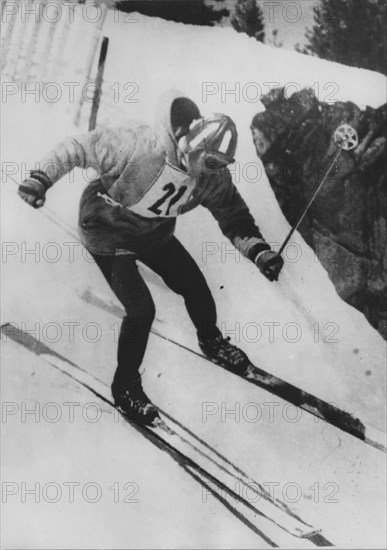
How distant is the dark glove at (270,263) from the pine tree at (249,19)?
80 centimetres

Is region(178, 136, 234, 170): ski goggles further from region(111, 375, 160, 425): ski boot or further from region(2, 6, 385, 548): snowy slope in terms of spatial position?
region(111, 375, 160, 425): ski boot

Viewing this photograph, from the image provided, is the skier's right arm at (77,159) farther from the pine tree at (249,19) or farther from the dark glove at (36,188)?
the pine tree at (249,19)

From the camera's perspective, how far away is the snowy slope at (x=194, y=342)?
7.09 ft

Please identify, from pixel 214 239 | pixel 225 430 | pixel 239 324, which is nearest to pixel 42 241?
pixel 214 239

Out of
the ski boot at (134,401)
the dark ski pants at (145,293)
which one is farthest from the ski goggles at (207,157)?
the ski boot at (134,401)

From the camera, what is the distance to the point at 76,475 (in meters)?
2.21

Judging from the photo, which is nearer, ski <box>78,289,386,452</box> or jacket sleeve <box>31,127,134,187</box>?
jacket sleeve <box>31,127,134,187</box>

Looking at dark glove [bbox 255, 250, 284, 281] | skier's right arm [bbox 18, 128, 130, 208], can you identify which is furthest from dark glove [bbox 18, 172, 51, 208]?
dark glove [bbox 255, 250, 284, 281]

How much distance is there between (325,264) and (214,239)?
443mm

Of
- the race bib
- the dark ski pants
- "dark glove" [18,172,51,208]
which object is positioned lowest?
the dark ski pants

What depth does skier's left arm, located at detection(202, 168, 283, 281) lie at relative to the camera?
221cm

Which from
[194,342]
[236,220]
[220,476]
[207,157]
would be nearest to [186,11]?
[207,157]

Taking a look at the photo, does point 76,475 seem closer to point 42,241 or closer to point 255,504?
point 255,504

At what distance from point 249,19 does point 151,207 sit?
79 cm
